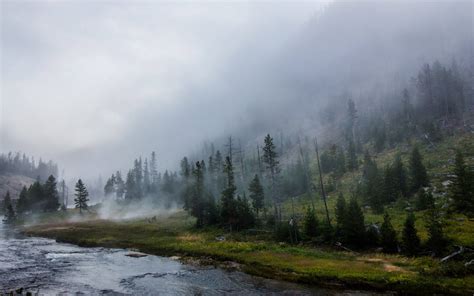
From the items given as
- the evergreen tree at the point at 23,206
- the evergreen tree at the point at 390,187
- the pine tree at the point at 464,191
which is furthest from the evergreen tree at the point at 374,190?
the evergreen tree at the point at 23,206

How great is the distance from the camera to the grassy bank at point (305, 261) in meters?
29.8

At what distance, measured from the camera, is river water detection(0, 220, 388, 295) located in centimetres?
3028

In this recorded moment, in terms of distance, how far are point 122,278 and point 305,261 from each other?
71.9 feet

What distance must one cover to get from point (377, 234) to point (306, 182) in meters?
67.5

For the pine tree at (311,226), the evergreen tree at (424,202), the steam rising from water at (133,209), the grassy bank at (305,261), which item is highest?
the steam rising from water at (133,209)

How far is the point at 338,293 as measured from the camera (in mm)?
29062

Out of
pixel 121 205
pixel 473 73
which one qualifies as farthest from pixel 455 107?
pixel 121 205

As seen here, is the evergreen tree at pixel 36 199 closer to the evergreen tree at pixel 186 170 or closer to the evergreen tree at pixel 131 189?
the evergreen tree at pixel 131 189

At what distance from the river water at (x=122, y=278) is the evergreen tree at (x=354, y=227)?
1706 cm

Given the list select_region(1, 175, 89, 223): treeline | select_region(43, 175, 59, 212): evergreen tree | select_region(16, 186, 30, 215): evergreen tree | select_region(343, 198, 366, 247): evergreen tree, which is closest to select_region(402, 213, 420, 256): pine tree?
select_region(343, 198, 366, 247): evergreen tree

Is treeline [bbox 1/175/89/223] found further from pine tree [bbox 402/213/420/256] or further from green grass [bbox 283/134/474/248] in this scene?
pine tree [bbox 402/213/420/256]

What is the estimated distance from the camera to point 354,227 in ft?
149

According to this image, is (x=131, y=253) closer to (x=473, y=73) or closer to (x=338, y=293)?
(x=338, y=293)

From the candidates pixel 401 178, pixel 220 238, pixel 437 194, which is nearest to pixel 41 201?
pixel 220 238
